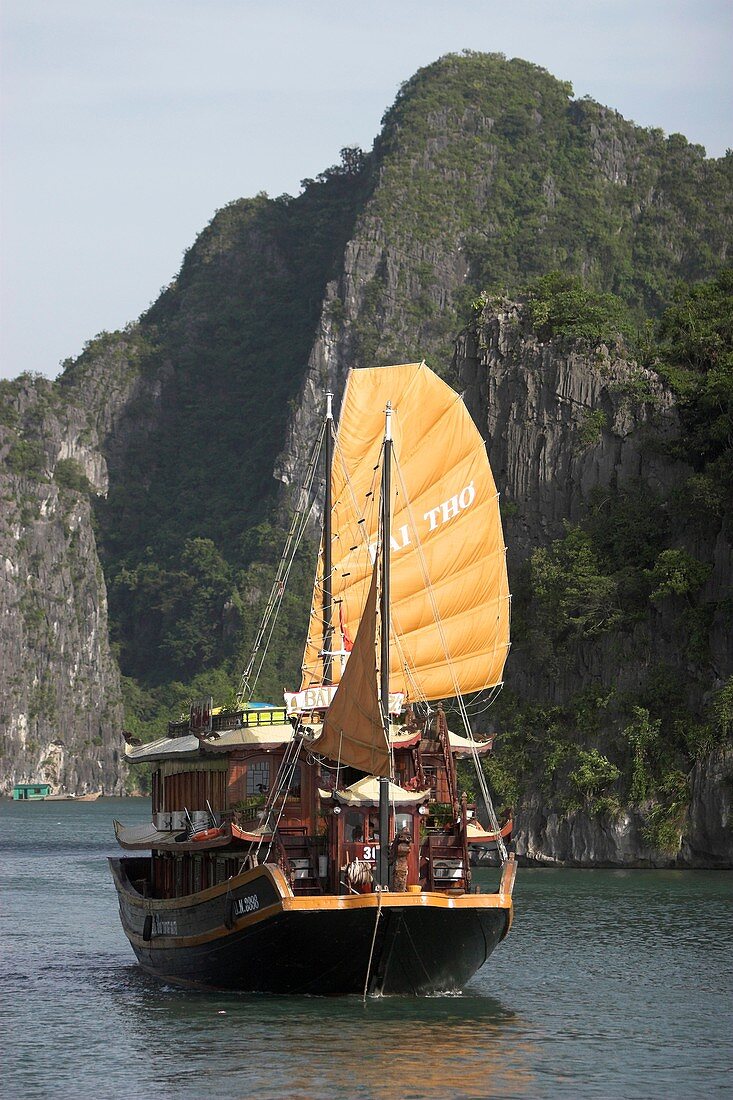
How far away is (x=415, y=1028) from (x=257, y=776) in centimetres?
493

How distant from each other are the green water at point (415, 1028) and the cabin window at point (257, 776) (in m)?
2.94

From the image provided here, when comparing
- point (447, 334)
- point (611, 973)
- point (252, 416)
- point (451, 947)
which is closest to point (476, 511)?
point (611, 973)

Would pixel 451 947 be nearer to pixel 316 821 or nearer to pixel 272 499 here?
pixel 316 821

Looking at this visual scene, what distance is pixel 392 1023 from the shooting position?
22.8 meters

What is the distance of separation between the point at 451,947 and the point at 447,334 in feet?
405

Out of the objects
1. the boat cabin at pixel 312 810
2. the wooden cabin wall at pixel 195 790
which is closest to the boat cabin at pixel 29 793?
the wooden cabin wall at pixel 195 790

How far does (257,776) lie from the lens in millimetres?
26109

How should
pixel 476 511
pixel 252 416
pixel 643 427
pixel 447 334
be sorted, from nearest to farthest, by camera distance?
pixel 476 511 → pixel 643 427 → pixel 447 334 → pixel 252 416

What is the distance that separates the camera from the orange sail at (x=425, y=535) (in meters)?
33.0

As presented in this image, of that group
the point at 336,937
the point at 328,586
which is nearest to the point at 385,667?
the point at 336,937

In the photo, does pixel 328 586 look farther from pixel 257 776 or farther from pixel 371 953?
pixel 371 953

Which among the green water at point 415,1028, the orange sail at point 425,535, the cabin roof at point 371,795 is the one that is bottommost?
the green water at point 415,1028

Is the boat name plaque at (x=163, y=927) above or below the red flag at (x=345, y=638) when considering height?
below

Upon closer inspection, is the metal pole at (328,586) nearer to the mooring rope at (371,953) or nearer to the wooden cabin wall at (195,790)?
the wooden cabin wall at (195,790)
